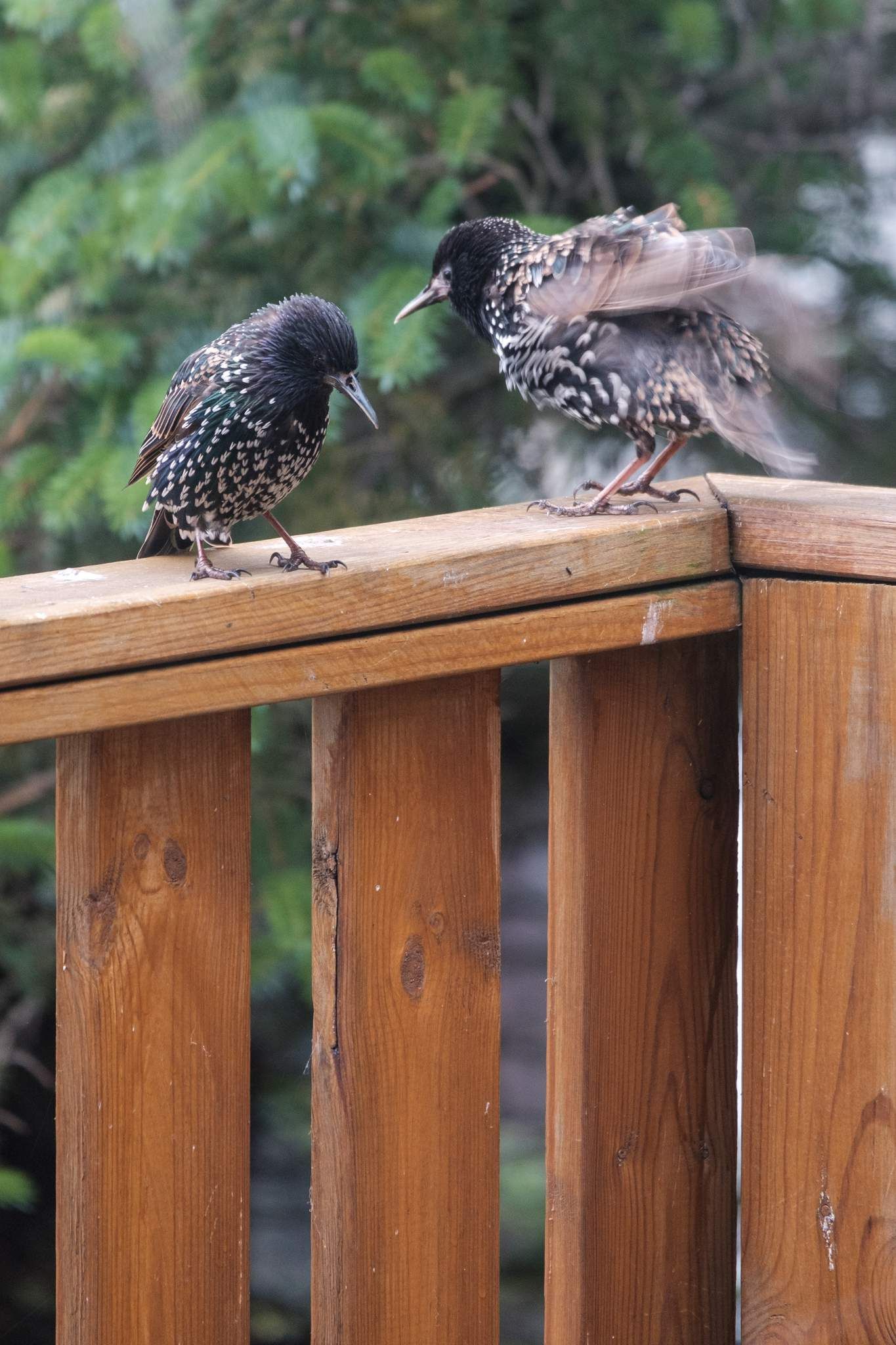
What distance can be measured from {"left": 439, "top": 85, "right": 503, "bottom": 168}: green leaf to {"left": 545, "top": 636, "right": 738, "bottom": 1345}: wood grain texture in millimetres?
1470

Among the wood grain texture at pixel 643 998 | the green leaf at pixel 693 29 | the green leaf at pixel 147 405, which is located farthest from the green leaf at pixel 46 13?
the wood grain texture at pixel 643 998

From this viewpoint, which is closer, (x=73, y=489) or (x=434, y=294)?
A: (x=434, y=294)

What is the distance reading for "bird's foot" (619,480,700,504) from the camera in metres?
1.79

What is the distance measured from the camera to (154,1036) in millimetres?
1207

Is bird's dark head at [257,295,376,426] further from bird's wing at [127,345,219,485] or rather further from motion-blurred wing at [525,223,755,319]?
motion-blurred wing at [525,223,755,319]

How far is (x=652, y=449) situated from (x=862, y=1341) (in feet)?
3.88

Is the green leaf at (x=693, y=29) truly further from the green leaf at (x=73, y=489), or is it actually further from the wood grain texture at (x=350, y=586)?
the wood grain texture at (x=350, y=586)

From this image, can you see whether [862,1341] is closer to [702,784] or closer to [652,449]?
[702,784]

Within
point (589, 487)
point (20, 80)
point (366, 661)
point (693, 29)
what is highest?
point (693, 29)

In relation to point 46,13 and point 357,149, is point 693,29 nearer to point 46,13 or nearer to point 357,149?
point 357,149

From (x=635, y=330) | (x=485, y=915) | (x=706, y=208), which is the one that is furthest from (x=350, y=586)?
(x=706, y=208)

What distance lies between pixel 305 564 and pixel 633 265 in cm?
83

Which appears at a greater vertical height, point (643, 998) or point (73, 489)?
point (73, 489)

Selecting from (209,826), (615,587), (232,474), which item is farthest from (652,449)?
(209,826)
